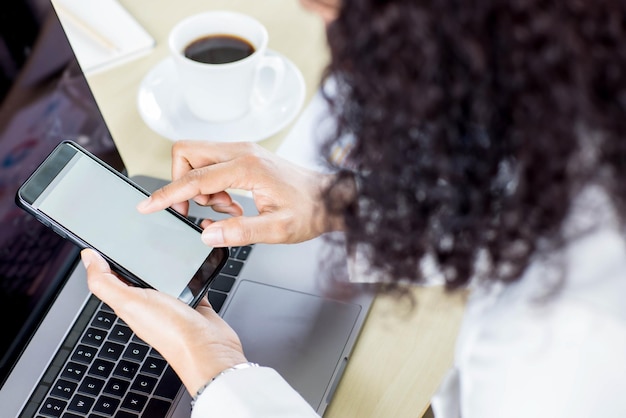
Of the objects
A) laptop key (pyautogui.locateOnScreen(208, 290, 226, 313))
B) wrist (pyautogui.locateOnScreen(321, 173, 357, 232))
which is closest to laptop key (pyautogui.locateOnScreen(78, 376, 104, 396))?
laptop key (pyautogui.locateOnScreen(208, 290, 226, 313))

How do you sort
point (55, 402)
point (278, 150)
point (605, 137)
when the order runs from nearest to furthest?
1. point (605, 137)
2. point (55, 402)
3. point (278, 150)

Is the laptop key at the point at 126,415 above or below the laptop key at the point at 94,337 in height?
below

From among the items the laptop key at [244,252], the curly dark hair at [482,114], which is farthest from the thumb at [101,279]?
the curly dark hair at [482,114]

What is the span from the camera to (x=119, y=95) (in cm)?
72

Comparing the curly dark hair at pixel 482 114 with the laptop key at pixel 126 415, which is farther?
the laptop key at pixel 126 415

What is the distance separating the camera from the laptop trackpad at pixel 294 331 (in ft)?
1.65

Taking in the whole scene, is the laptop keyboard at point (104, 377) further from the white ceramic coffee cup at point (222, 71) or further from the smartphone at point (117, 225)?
the white ceramic coffee cup at point (222, 71)

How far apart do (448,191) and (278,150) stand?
1.12 ft

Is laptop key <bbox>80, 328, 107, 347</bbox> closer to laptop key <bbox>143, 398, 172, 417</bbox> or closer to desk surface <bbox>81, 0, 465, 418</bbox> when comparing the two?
laptop key <bbox>143, 398, 172, 417</bbox>

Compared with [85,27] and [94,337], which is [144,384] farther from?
[85,27]

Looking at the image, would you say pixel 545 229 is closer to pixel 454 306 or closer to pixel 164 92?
pixel 454 306

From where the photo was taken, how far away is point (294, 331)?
52cm

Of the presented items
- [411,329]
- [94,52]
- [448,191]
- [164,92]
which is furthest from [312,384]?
[94,52]

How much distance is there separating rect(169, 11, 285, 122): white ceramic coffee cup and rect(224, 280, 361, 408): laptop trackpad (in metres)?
0.19
